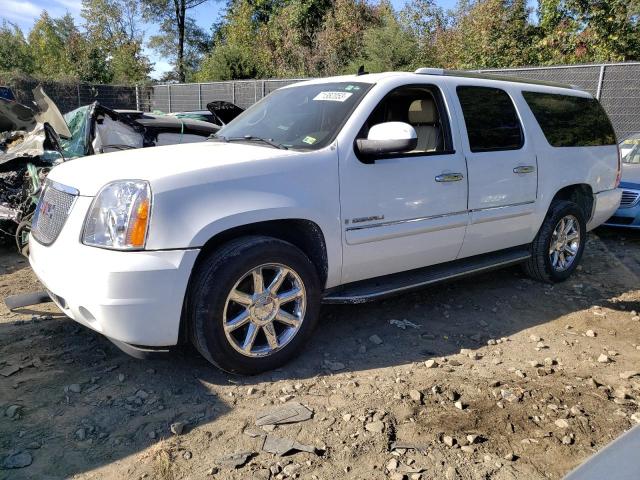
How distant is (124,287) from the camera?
285 centimetres

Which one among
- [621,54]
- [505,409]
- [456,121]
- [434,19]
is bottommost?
[505,409]

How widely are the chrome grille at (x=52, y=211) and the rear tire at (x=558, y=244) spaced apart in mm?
4061

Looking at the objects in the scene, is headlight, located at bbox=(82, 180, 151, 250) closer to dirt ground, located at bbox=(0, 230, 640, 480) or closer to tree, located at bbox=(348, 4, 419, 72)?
dirt ground, located at bbox=(0, 230, 640, 480)

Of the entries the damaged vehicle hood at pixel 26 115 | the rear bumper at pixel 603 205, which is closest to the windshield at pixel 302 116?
the rear bumper at pixel 603 205

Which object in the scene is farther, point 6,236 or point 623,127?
point 623,127

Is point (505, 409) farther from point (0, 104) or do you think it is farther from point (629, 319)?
point (0, 104)

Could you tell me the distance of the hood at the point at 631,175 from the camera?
7461mm

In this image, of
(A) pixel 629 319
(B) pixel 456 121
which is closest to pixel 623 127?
(A) pixel 629 319

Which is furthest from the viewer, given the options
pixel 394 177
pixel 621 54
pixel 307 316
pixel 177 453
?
pixel 621 54

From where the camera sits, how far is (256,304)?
10.8 ft

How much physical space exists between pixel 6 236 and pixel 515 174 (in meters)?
5.41

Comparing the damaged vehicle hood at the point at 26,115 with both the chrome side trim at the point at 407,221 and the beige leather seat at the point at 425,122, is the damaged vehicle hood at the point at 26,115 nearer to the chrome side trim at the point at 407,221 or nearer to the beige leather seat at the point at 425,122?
the beige leather seat at the point at 425,122

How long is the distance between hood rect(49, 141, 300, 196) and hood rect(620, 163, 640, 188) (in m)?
5.99

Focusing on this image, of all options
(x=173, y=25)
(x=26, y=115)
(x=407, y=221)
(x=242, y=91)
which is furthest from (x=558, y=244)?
(x=173, y=25)
